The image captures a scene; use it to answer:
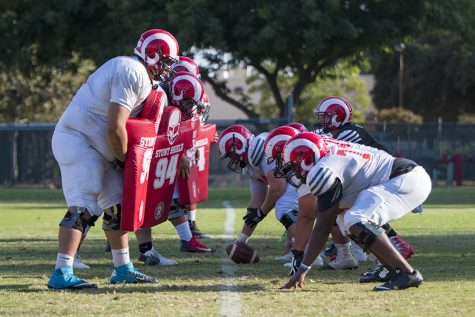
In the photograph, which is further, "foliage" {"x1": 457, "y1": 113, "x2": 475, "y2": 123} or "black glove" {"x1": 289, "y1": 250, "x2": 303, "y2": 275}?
"foliage" {"x1": 457, "y1": 113, "x2": 475, "y2": 123}

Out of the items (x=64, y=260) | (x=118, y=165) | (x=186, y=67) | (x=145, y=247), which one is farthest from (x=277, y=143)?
(x=186, y=67)

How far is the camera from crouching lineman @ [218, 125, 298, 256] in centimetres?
1062

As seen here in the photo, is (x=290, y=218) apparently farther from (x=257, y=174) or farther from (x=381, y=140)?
(x=381, y=140)

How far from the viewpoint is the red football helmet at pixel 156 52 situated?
881 cm

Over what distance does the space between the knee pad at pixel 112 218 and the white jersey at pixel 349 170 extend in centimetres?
165

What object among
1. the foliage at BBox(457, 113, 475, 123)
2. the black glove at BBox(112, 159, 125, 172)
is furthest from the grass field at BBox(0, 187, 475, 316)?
the foliage at BBox(457, 113, 475, 123)

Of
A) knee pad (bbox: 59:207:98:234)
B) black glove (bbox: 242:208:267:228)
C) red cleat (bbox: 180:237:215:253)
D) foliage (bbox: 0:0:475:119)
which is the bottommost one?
red cleat (bbox: 180:237:215:253)

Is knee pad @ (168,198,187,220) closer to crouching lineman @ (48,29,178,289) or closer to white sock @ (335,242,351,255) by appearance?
white sock @ (335,242,351,255)

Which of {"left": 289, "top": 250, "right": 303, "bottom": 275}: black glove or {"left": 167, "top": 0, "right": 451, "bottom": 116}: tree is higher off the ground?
{"left": 167, "top": 0, "right": 451, "bottom": 116}: tree

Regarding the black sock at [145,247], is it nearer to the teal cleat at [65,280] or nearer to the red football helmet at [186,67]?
the teal cleat at [65,280]

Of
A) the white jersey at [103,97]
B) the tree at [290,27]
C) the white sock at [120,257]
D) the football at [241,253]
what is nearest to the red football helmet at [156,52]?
the white jersey at [103,97]

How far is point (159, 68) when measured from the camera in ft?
29.1

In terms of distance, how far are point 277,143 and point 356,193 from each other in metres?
1.24

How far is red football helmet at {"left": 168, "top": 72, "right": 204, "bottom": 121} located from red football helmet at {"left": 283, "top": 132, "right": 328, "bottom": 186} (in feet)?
8.95
